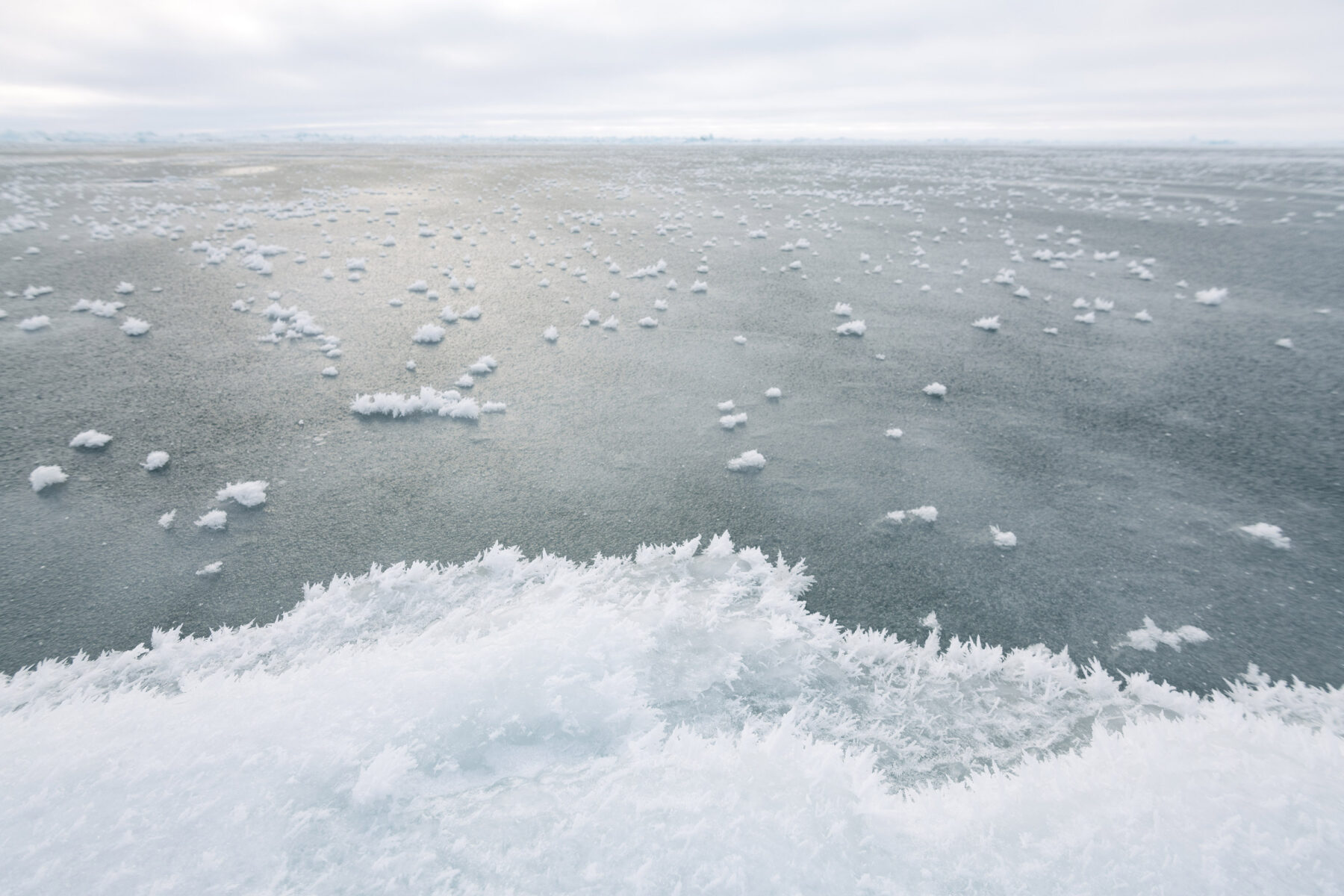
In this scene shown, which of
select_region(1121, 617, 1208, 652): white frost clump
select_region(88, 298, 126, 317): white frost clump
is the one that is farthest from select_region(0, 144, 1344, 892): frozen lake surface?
select_region(88, 298, 126, 317): white frost clump

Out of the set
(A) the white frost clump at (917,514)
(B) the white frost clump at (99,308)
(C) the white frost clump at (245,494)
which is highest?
(B) the white frost clump at (99,308)

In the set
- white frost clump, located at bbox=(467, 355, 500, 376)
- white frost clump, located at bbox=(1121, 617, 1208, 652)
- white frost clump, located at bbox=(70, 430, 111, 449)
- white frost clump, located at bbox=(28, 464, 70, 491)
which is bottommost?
white frost clump, located at bbox=(1121, 617, 1208, 652)

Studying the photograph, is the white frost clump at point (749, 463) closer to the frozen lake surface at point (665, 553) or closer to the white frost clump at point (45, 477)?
the frozen lake surface at point (665, 553)

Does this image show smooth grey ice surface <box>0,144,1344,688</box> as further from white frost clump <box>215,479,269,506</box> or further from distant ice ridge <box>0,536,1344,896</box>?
distant ice ridge <box>0,536,1344,896</box>

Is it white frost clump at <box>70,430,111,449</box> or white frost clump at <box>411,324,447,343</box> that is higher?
white frost clump at <box>411,324,447,343</box>

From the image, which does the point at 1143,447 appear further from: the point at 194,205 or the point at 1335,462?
the point at 194,205

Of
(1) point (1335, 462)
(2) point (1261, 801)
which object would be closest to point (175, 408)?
(2) point (1261, 801)

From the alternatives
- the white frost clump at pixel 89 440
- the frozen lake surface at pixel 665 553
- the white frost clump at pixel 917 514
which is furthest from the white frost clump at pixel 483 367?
the white frost clump at pixel 917 514
